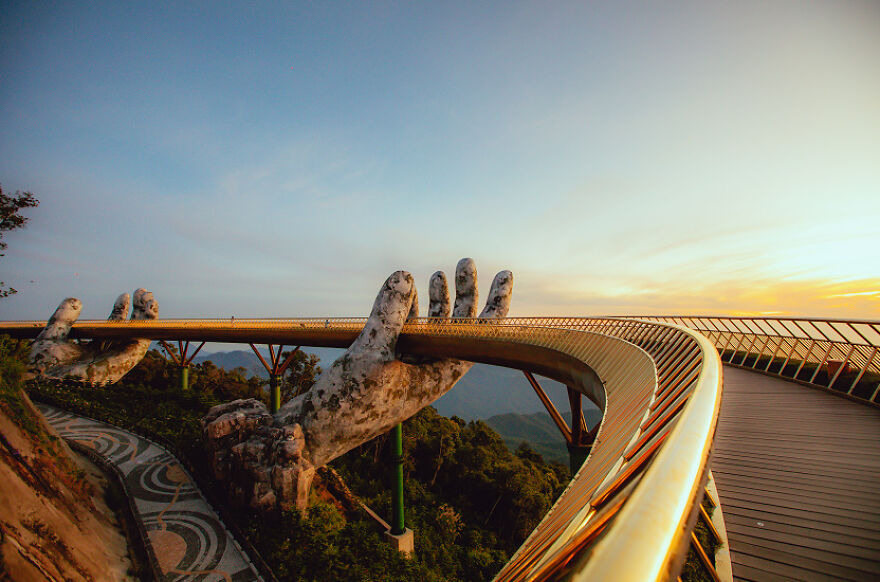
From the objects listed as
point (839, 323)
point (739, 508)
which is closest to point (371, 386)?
point (739, 508)

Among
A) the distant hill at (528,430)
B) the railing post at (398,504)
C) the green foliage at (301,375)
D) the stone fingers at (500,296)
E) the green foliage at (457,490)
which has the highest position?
the stone fingers at (500,296)

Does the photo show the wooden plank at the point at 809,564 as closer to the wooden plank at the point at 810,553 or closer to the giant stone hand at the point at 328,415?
the wooden plank at the point at 810,553

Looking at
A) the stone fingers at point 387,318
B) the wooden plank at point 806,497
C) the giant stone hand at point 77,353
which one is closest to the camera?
the wooden plank at point 806,497

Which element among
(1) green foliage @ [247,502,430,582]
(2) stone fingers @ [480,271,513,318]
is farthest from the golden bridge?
(1) green foliage @ [247,502,430,582]

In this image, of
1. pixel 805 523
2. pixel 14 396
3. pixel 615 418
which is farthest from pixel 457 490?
pixel 805 523

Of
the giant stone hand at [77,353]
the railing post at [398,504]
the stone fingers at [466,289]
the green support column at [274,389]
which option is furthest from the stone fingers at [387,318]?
the giant stone hand at [77,353]

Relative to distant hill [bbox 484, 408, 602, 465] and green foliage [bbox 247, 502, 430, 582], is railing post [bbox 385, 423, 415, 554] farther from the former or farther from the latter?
distant hill [bbox 484, 408, 602, 465]

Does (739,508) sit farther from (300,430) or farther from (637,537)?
(300,430)
